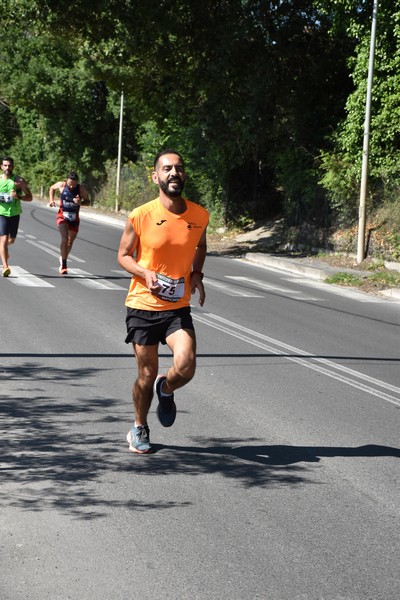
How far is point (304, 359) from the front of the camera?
33.4ft

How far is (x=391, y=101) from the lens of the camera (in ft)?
76.6

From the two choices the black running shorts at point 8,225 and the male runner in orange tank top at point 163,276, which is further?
the black running shorts at point 8,225

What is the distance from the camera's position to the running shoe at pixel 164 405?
636 cm

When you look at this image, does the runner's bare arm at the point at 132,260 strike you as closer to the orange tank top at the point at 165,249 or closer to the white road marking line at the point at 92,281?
the orange tank top at the point at 165,249

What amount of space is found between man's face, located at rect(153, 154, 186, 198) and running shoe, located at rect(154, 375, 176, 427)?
→ 4.02 ft

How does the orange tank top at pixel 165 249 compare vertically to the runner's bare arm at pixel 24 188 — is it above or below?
below

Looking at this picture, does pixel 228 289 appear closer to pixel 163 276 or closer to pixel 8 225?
pixel 8 225

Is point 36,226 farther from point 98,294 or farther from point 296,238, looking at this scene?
point 98,294

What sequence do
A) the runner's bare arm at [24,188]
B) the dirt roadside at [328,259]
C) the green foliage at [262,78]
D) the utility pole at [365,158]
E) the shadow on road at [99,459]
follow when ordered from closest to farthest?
the shadow on road at [99,459]
the runner's bare arm at [24,188]
the dirt roadside at [328,259]
the utility pole at [365,158]
the green foliage at [262,78]

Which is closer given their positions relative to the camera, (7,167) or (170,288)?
(170,288)

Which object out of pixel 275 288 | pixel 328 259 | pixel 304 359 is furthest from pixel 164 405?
pixel 328 259

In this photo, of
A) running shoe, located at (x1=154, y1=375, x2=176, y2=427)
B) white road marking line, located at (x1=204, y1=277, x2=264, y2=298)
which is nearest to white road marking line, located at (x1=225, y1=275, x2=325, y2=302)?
white road marking line, located at (x1=204, y1=277, x2=264, y2=298)

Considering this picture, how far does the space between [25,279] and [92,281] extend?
3.72 feet

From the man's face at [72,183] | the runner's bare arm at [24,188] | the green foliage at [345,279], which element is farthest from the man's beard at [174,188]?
the green foliage at [345,279]
